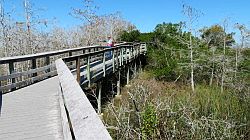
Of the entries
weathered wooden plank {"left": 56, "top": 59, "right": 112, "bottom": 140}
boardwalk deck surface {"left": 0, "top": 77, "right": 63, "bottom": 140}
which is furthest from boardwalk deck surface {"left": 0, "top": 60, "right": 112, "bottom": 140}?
weathered wooden plank {"left": 56, "top": 59, "right": 112, "bottom": 140}

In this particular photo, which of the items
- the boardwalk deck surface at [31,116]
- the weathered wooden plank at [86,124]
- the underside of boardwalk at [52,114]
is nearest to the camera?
the weathered wooden plank at [86,124]

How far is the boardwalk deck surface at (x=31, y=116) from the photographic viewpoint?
425 centimetres

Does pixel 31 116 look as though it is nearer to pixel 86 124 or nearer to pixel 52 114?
pixel 52 114

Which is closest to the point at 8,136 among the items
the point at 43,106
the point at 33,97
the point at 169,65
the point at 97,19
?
the point at 43,106

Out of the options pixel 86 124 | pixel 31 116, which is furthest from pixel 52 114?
pixel 86 124

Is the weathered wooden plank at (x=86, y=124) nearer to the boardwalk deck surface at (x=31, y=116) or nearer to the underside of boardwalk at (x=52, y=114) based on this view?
the underside of boardwalk at (x=52, y=114)

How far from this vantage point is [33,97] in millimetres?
6895

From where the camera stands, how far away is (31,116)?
5223mm

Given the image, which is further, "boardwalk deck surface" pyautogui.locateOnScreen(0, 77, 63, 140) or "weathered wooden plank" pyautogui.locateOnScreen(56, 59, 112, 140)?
"boardwalk deck surface" pyautogui.locateOnScreen(0, 77, 63, 140)

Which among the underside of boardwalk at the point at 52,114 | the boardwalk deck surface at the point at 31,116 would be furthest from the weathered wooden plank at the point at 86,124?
Result: the boardwalk deck surface at the point at 31,116

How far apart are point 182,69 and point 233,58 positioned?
474 centimetres

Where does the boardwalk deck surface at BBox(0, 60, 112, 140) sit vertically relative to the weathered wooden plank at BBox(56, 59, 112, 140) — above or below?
below

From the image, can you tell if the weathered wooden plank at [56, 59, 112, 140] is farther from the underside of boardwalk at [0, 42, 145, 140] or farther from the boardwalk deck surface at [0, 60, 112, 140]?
the boardwalk deck surface at [0, 60, 112, 140]

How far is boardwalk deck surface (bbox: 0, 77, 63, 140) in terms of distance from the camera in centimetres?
425
